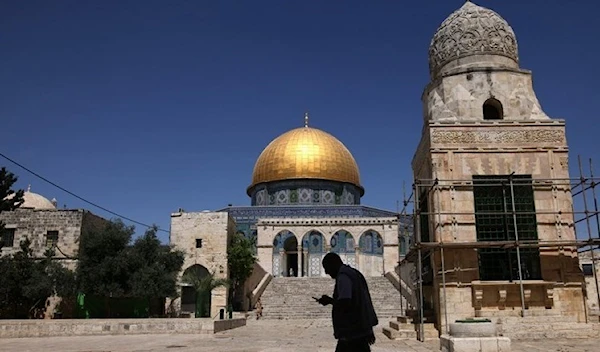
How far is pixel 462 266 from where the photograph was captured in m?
12.5

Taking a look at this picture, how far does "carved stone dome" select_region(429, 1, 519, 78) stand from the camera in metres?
15.0

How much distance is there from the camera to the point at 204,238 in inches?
963

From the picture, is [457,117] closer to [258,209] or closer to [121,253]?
[121,253]

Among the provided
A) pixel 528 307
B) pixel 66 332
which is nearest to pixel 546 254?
pixel 528 307

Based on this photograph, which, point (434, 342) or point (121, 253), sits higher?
point (121, 253)

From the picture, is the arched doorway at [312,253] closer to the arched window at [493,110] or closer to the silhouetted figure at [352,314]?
the arched window at [493,110]

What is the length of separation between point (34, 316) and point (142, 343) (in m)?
10.5

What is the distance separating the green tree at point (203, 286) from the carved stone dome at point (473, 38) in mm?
11745

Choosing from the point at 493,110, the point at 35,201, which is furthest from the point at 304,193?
the point at 493,110

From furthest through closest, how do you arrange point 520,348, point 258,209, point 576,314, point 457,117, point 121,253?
point 258,209 < point 121,253 < point 457,117 < point 576,314 < point 520,348

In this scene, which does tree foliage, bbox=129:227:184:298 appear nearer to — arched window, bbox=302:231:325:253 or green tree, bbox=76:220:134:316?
green tree, bbox=76:220:134:316

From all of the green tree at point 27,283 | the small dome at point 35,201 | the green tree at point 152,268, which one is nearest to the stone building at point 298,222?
the green tree at point 152,268

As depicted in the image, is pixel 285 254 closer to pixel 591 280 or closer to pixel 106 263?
pixel 106 263

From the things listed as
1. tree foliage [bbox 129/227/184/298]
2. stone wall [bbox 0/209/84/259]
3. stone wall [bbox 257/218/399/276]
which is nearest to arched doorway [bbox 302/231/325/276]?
stone wall [bbox 257/218/399/276]
